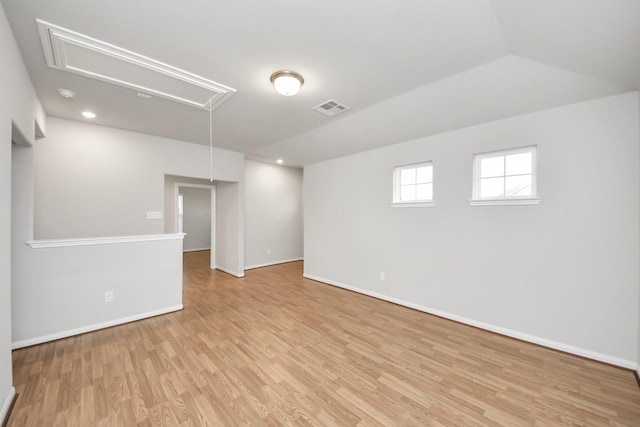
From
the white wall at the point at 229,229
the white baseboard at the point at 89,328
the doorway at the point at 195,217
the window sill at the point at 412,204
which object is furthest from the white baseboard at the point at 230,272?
the window sill at the point at 412,204

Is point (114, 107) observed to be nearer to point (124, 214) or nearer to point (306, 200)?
point (124, 214)

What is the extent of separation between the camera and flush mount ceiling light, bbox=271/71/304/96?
219cm

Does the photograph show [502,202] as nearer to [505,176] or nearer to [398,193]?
[505,176]

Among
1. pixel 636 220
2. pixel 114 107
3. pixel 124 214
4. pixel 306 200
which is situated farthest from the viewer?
pixel 306 200

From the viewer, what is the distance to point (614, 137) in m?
2.21

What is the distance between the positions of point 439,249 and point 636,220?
1.71m

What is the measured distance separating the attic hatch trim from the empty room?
2 centimetres

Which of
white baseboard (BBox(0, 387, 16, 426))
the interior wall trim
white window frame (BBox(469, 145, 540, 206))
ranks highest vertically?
white window frame (BBox(469, 145, 540, 206))

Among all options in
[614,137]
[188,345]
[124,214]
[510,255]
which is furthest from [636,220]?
[124,214]

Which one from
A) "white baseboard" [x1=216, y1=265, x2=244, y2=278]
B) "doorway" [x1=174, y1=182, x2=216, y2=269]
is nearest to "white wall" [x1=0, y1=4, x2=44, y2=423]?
"white baseboard" [x1=216, y1=265, x2=244, y2=278]

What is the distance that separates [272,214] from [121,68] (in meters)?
4.54

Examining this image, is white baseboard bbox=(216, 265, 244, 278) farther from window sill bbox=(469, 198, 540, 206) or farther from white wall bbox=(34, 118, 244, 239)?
window sill bbox=(469, 198, 540, 206)

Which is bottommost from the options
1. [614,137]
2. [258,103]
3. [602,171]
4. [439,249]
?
[439,249]

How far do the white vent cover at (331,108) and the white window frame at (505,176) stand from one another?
1.76 m
